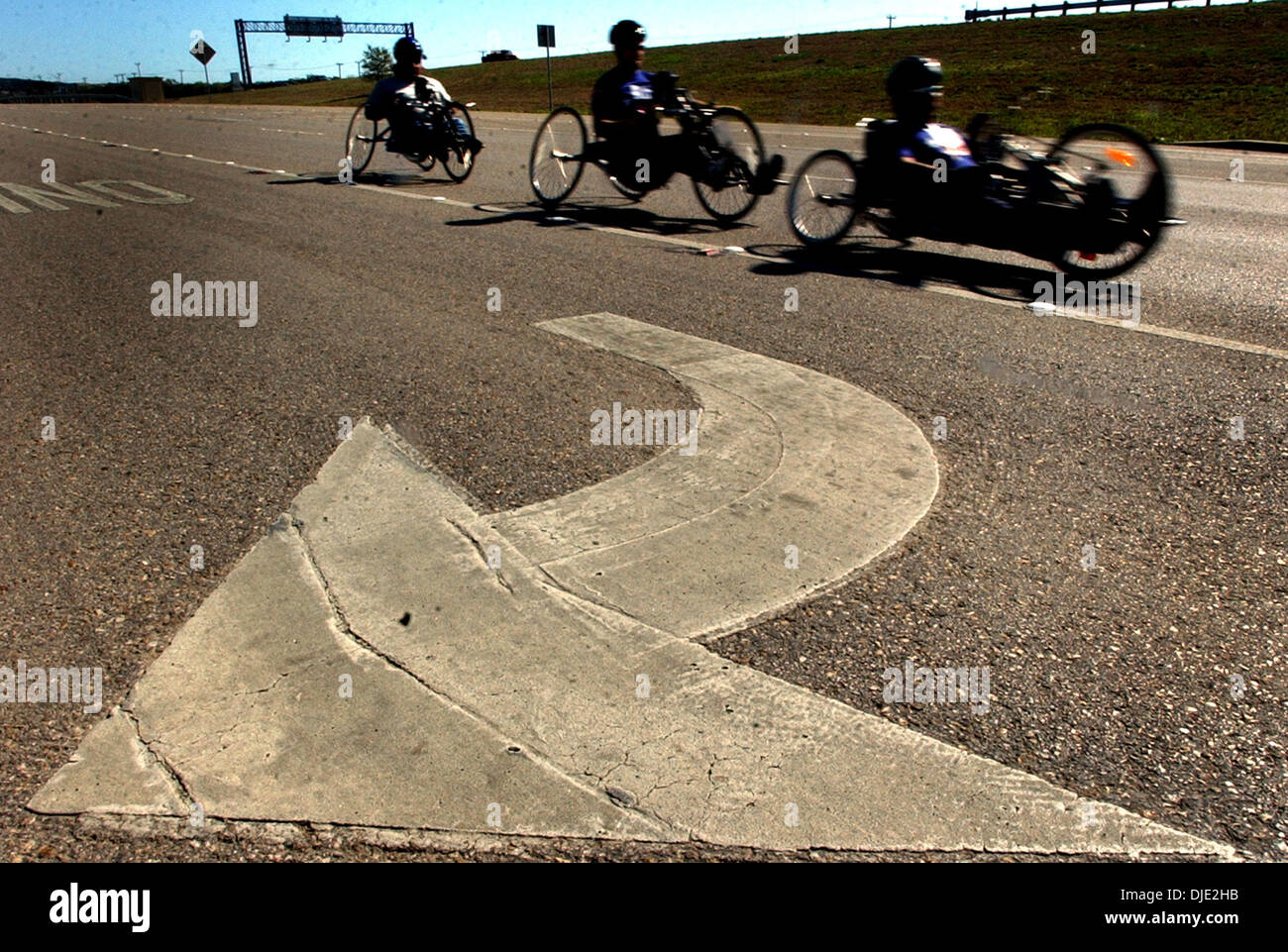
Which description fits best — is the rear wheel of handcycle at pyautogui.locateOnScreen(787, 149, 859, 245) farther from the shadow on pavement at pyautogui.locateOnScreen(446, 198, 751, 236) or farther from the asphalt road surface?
the shadow on pavement at pyautogui.locateOnScreen(446, 198, 751, 236)

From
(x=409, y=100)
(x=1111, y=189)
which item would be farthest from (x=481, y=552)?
(x=409, y=100)

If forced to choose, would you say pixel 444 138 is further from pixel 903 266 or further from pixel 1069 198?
pixel 1069 198

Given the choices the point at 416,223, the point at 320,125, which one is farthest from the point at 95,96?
the point at 416,223

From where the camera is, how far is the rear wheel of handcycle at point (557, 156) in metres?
10.8

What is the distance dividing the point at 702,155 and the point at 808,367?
4.83 meters

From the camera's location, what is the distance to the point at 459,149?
13.3 metres

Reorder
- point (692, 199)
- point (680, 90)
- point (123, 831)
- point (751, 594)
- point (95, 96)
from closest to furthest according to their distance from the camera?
point (123, 831)
point (751, 594)
point (680, 90)
point (692, 199)
point (95, 96)

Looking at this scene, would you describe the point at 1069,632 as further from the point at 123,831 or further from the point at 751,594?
the point at 123,831

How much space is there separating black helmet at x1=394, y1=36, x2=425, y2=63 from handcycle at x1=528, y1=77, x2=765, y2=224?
3.36m

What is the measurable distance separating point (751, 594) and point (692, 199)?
9.01 meters

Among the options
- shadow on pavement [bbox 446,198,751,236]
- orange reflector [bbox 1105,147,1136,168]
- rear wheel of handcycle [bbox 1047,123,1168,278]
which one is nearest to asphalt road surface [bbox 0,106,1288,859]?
shadow on pavement [bbox 446,198,751,236]

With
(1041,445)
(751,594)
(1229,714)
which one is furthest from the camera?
(1041,445)

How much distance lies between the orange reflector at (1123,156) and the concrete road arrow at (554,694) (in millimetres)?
3885

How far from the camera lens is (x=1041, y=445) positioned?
423cm
